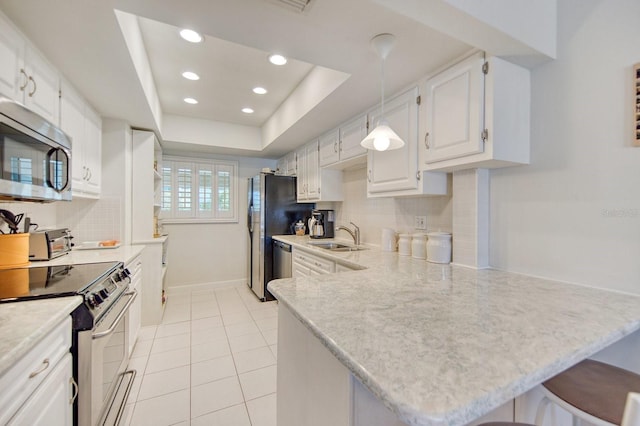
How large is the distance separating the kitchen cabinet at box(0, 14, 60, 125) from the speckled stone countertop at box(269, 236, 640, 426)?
5.46 feet

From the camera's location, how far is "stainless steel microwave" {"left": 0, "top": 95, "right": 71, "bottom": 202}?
44.7 inches

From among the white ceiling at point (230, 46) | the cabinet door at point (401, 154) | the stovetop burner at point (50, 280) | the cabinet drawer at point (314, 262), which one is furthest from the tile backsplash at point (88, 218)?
the cabinet door at point (401, 154)

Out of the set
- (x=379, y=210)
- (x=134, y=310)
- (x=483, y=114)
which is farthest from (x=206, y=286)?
(x=483, y=114)

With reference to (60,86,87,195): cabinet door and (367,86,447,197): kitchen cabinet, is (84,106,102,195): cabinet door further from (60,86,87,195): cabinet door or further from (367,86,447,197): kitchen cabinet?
(367,86,447,197): kitchen cabinet

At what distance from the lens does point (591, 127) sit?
1.35 meters

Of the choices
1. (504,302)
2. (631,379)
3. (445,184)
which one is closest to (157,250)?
(445,184)

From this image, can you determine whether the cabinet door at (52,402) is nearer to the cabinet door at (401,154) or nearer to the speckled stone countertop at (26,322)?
the speckled stone countertop at (26,322)

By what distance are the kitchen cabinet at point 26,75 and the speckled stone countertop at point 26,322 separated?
1.02m

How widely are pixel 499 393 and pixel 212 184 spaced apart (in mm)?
4581

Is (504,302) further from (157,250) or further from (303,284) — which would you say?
(157,250)

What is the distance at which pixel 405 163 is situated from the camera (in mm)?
2055

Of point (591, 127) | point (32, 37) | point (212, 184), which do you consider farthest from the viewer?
point (212, 184)

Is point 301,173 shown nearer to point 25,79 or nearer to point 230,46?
point 230,46

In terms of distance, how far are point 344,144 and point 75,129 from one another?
88.6 inches
